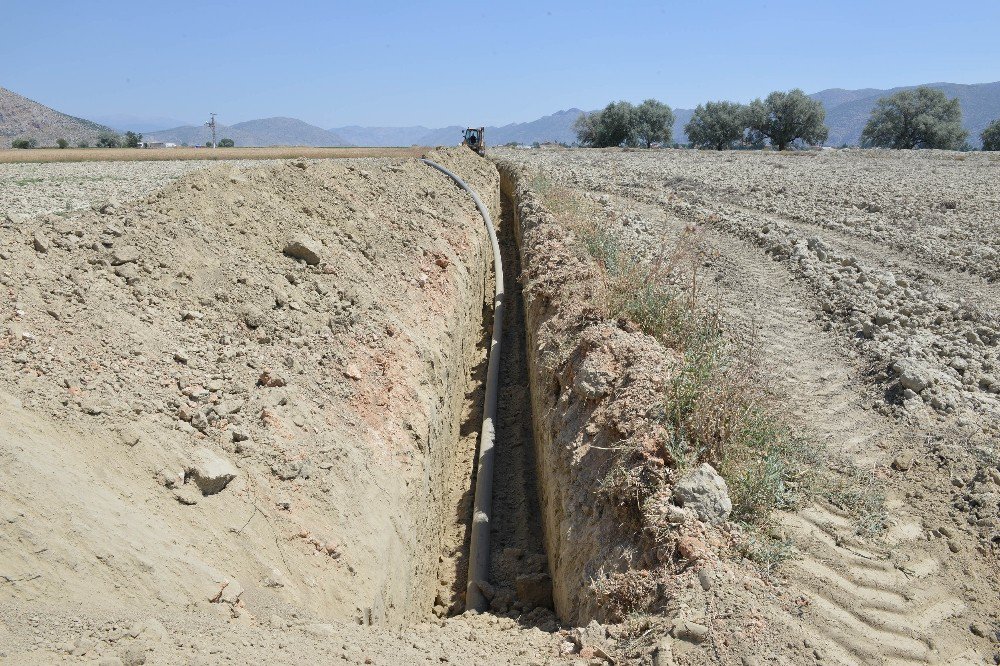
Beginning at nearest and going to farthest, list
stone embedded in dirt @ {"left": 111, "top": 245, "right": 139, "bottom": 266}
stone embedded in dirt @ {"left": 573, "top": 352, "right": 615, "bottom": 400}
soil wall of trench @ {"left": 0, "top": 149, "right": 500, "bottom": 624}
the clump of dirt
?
soil wall of trench @ {"left": 0, "top": 149, "right": 500, "bottom": 624}
the clump of dirt
stone embedded in dirt @ {"left": 573, "top": 352, "right": 615, "bottom": 400}
stone embedded in dirt @ {"left": 111, "top": 245, "right": 139, "bottom": 266}

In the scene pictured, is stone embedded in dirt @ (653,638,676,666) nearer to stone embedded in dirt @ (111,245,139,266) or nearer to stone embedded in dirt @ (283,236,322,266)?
stone embedded in dirt @ (111,245,139,266)

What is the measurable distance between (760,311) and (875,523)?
15.4 feet

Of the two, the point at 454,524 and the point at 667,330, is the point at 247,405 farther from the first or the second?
the point at 667,330

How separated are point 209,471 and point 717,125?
201ft

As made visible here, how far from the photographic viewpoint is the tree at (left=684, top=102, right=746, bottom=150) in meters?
57.7

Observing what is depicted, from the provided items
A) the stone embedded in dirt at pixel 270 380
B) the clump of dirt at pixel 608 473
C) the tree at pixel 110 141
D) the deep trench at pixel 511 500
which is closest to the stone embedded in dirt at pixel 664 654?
the clump of dirt at pixel 608 473

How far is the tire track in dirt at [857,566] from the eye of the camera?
3408 millimetres

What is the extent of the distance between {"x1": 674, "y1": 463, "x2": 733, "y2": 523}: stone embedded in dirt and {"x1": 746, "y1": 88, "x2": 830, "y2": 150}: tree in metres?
59.6

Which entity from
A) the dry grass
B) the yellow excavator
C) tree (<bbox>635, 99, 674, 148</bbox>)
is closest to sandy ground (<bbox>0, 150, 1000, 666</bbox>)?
the dry grass

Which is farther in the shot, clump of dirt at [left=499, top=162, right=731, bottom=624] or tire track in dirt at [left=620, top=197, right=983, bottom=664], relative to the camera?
clump of dirt at [left=499, top=162, right=731, bottom=624]

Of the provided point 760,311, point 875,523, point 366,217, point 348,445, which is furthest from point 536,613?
point 366,217

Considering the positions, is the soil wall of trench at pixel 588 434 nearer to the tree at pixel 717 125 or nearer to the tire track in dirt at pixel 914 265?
the tire track in dirt at pixel 914 265

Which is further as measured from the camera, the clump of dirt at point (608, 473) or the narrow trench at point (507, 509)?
the narrow trench at point (507, 509)

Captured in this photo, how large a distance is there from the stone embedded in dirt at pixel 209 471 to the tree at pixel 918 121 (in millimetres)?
60135
